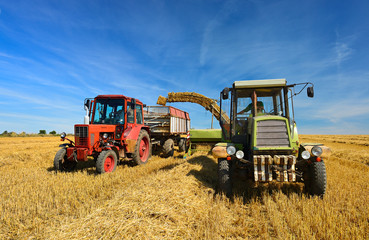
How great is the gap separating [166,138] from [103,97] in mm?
4072

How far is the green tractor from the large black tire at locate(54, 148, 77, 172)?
4.84 metres

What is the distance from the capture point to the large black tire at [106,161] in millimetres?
5469

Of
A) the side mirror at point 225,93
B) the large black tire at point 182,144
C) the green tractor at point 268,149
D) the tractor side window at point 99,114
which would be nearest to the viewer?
the green tractor at point 268,149

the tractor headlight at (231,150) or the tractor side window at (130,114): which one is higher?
the tractor side window at (130,114)

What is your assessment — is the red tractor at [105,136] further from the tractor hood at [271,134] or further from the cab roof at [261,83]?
the tractor hood at [271,134]

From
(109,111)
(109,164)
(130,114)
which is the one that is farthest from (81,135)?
(130,114)

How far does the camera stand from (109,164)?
5.99 meters

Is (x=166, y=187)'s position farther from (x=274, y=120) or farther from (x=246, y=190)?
(x=274, y=120)

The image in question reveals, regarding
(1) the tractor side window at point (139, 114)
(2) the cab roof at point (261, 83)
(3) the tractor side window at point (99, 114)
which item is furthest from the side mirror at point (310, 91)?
(3) the tractor side window at point (99, 114)

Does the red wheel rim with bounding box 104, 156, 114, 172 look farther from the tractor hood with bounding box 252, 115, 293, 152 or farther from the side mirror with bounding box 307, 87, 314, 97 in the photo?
the side mirror with bounding box 307, 87, 314, 97

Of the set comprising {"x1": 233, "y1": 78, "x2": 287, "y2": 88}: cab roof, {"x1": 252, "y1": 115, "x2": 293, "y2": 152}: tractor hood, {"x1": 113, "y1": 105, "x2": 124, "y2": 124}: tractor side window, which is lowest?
{"x1": 252, "y1": 115, "x2": 293, "y2": 152}: tractor hood

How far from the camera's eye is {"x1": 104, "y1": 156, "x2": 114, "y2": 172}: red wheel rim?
586 centimetres

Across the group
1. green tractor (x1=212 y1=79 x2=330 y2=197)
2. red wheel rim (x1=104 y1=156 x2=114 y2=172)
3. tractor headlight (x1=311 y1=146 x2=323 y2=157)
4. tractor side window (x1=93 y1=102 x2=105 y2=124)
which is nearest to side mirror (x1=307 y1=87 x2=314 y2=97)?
green tractor (x1=212 y1=79 x2=330 y2=197)

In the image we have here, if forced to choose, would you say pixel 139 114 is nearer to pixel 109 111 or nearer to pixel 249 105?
pixel 109 111
